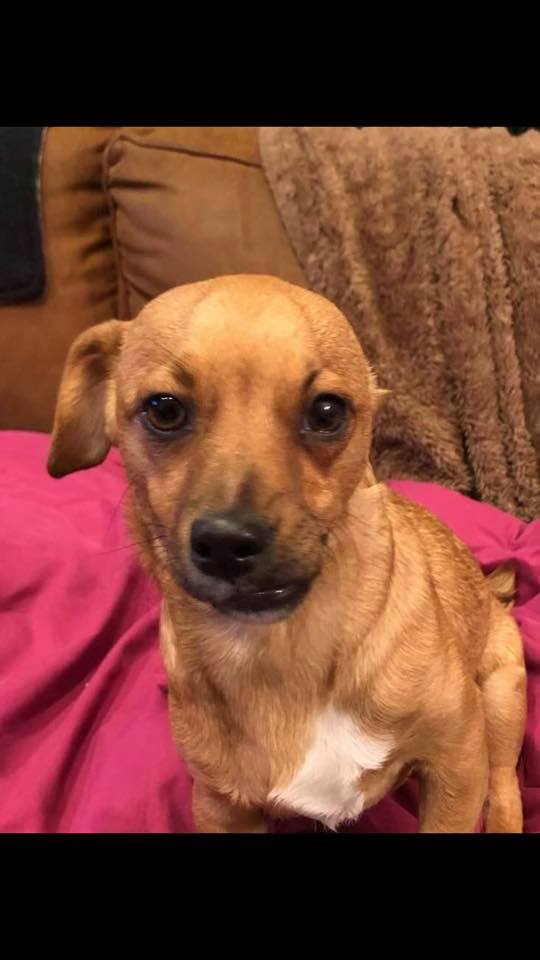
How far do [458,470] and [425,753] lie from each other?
3.28 ft

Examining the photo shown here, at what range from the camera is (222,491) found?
87 cm

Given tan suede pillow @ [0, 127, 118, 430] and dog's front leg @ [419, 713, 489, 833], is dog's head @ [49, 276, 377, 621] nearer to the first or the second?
dog's front leg @ [419, 713, 489, 833]

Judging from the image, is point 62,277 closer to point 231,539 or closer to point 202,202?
point 202,202

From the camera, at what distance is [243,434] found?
3.01 feet

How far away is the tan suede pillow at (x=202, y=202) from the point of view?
1.97 m

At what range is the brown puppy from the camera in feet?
2.99

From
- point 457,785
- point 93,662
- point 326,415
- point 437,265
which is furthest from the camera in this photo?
point 437,265

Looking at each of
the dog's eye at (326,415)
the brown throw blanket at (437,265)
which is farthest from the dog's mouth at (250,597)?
the brown throw blanket at (437,265)

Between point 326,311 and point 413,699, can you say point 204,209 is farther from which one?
point 413,699

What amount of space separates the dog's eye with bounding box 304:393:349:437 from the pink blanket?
498mm

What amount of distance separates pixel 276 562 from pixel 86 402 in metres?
0.45

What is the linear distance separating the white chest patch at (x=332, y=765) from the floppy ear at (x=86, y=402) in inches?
19.2

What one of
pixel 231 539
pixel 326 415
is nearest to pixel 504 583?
pixel 326 415

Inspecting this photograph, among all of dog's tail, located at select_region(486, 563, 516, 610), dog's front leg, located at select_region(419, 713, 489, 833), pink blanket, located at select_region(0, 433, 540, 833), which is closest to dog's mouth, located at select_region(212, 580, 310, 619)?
dog's front leg, located at select_region(419, 713, 489, 833)
